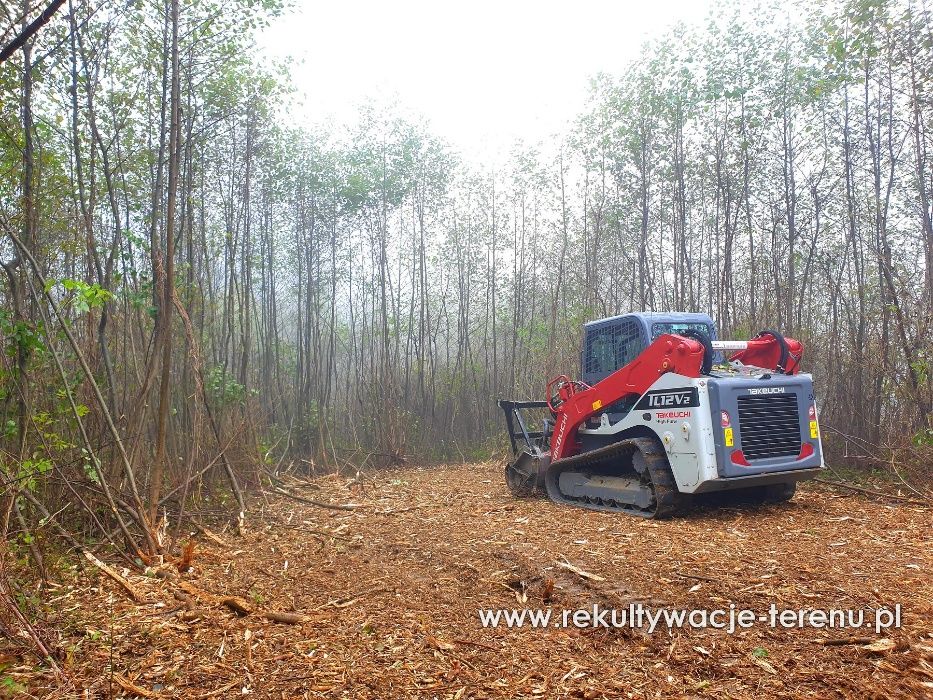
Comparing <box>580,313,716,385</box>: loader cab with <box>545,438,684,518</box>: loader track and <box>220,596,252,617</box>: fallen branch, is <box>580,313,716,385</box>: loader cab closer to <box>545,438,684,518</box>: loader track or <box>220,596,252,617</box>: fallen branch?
<box>545,438,684,518</box>: loader track

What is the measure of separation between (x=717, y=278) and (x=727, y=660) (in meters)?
9.03

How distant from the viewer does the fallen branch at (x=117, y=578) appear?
3.56 meters

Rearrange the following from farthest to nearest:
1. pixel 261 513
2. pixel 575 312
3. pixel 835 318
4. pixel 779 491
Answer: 1. pixel 575 312
2. pixel 835 318
3. pixel 261 513
4. pixel 779 491

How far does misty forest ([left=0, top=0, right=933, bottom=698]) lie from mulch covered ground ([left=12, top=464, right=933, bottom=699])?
6 cm

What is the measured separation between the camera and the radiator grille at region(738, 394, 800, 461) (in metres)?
5.08

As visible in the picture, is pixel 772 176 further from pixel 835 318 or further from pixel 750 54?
pixel 835 318

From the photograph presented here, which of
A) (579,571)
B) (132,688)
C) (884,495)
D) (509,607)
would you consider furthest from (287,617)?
(884,495)

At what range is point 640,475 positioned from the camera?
5684 mm

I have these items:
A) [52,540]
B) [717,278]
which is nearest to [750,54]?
[717,278]

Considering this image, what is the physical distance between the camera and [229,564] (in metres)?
4.43

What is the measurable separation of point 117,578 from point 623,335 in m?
4.71

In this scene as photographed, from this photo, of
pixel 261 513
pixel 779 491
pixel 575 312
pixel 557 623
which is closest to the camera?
pixel 557 623

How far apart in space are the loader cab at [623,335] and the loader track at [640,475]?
0.93 metres

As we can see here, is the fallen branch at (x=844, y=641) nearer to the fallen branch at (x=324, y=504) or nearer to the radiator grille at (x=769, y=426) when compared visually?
the radiator grille at (x=769, y=426)
